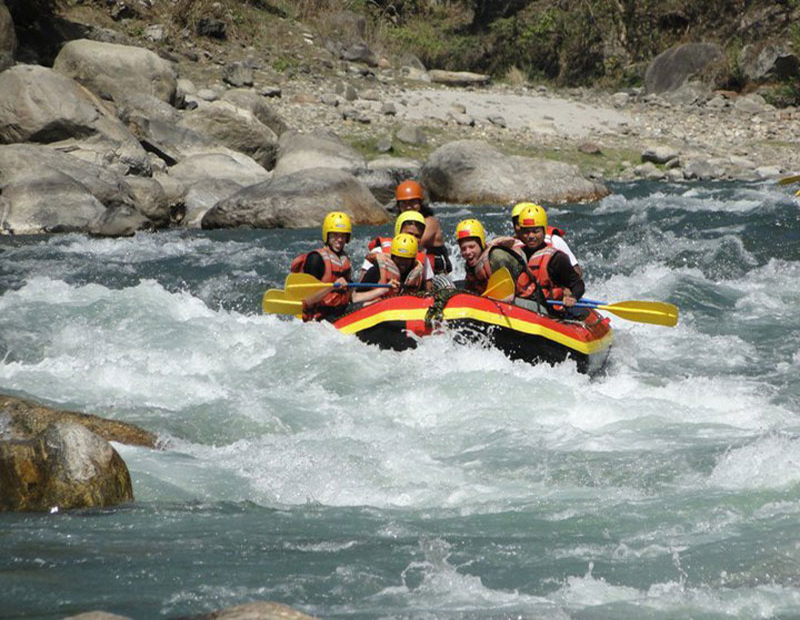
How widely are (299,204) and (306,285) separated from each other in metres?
5.01

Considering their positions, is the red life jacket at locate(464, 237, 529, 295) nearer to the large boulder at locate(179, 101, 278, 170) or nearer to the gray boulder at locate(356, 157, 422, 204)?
the gray boulder at locate(356, 157, 422, 204)

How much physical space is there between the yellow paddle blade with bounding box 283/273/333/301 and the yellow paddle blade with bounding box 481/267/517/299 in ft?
4.18

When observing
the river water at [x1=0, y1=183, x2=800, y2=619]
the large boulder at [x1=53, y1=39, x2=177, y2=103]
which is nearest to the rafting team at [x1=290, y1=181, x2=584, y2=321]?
the river water at [x1=0, y1=183, x2=800, y2=619]

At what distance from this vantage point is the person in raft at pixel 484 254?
8461 millimetres

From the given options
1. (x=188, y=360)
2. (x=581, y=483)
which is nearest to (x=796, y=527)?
(x=581, y=483)

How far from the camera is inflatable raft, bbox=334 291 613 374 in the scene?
7961 millimetres

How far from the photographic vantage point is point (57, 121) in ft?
49.4

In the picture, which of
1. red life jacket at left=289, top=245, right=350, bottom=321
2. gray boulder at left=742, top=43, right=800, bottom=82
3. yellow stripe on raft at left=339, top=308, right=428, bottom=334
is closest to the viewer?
yellow stripe on raft at left=339, top=308, right=428, bottom=334

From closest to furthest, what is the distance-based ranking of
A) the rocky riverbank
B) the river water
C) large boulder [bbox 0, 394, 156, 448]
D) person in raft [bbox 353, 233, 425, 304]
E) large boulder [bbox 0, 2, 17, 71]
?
1. the river water
2. large boulder [bbox 0, 394, 156, 448]
3. person in raft [bbox 353, 233, 425, 304]
4. the rocky riverbank
5. large boulder [bbox 0, 2, 17, 71]

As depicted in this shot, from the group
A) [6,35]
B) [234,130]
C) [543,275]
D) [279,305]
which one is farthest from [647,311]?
[6,35]

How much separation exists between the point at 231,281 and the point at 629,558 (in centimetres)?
738

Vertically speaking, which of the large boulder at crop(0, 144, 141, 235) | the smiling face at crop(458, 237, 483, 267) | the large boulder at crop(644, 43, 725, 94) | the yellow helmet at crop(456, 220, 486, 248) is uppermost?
the yellow helmet at crop(456, 220, 486, 248)

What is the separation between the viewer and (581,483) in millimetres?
5535

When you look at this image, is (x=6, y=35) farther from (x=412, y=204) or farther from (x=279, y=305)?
(x=279, y=305)
